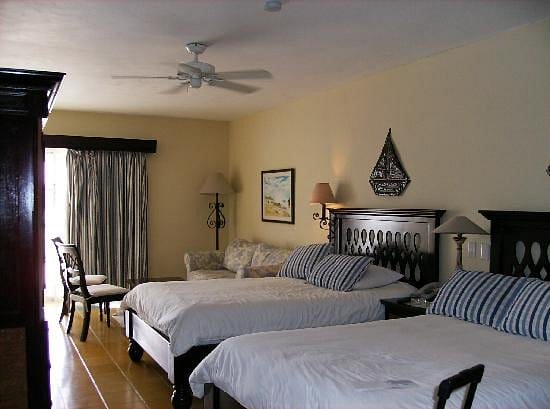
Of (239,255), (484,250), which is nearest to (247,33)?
(484,250)

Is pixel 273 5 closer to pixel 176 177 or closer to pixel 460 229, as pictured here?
pixel 460 229

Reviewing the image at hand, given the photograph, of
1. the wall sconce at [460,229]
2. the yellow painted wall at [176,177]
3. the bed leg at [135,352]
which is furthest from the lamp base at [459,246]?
the yellow painted wall at [176,177]

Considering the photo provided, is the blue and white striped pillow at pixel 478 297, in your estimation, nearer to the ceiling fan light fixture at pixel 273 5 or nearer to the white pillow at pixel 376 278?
the white pillow at pixel 376 278

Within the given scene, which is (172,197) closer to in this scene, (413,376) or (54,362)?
(54,362)

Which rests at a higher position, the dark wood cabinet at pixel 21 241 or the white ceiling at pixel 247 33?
the white ceiling at pixel 247 33

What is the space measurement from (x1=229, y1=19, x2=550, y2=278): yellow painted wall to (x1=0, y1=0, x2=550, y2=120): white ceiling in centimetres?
18

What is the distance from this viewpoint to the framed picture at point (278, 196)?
6539 millimetres

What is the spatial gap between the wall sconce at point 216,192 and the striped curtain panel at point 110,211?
82cm

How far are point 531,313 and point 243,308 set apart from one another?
5.90 ft

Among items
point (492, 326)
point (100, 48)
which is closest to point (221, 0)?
point (100, 48)

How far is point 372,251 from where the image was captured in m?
5.01

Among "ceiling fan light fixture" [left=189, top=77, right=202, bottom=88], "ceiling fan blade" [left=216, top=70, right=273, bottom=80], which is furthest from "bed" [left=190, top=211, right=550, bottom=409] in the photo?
"ceiling fan blade" [left=216, top=70, right=273, bottom=80]

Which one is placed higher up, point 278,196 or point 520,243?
point 278,196

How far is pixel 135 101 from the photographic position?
643 centimetres
